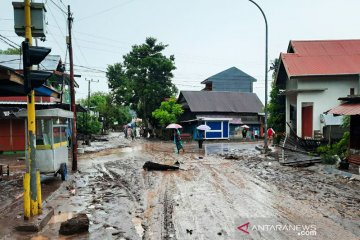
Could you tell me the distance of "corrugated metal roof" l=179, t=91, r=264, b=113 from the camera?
44103 millimetres

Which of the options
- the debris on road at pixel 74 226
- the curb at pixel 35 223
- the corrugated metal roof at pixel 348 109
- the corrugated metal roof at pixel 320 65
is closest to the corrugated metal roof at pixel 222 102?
the corrugated metal roof at pixel 320 65

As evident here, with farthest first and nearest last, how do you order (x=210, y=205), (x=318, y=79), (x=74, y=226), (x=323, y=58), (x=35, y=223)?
(x=323, y=58), (x=318, y=79), (x=210, y=205), (x=35, y=223), (x=74, y=226)

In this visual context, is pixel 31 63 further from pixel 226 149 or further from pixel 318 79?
pixel 226 149

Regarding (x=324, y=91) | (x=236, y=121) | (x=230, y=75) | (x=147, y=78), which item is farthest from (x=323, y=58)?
(x=230, y=75)

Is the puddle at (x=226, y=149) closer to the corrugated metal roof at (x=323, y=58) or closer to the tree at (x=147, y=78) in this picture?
the corrugated metal roof at (x=323, y=58)

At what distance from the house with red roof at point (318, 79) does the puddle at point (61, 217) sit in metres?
19.1

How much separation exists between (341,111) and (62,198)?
1164cm

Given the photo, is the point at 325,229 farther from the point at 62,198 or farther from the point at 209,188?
the point at 62,198

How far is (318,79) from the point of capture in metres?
23.6

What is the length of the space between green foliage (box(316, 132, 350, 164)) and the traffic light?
549 inches

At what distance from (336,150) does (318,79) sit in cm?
825

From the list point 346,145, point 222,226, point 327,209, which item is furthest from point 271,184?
point 346,145

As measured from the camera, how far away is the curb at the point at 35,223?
20.3 ft

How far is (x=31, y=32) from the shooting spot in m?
6.85
